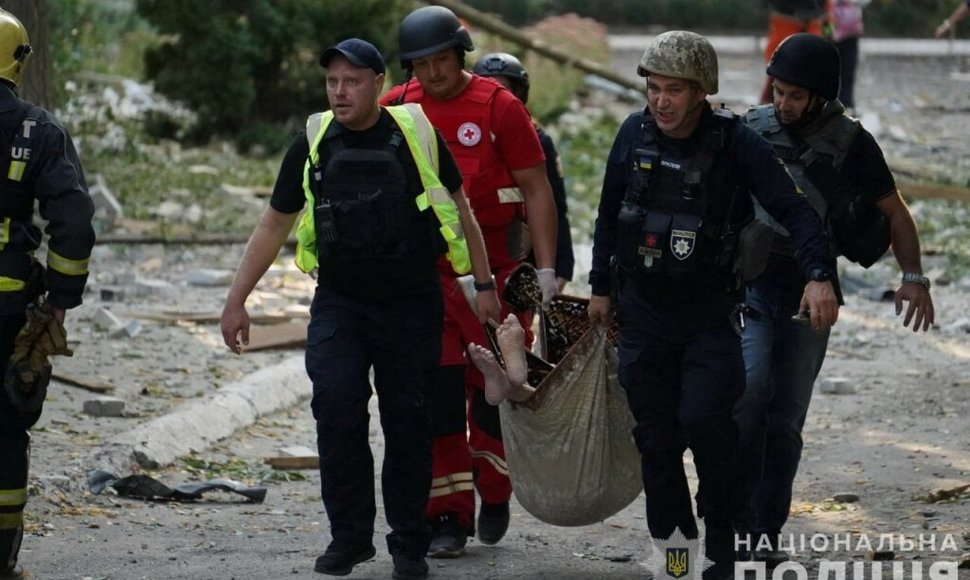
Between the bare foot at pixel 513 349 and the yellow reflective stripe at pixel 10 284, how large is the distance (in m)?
1.65

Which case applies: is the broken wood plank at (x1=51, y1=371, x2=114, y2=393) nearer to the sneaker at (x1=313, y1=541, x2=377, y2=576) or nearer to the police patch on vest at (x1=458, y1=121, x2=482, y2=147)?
the police patch on vest at (x1=458, y1=121, x2=482, y2=147)

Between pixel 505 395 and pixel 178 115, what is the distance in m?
13.6

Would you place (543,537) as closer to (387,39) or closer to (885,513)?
(885,513)

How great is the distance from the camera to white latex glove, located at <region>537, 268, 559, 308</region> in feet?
21.6

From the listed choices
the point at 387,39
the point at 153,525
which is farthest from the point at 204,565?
the point at 387,39

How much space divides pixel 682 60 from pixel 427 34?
118 cm

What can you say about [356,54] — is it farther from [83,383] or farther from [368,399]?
[83,383]

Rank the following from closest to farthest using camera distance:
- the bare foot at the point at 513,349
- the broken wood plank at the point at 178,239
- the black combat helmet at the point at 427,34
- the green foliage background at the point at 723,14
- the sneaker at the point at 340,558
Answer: the sneaker at the point at 340,558
the bare foot at the point at 513,349
the black combat helmet at the point at 427,34
the broken wood plank at the point at 178,239
the green foliage background at the point at 723,14

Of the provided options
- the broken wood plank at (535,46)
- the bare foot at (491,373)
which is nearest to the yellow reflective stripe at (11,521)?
the bare foot at (491,373)

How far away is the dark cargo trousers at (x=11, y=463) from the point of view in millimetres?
5863

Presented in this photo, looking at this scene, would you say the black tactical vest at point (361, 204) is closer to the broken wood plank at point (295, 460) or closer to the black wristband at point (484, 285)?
the black wristband at point (484, 285)

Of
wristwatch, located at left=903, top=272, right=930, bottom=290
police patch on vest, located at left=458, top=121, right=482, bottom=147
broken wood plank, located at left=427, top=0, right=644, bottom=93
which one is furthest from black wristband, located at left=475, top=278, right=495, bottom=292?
broken wood plank, located at left=427, top=0, right=644, bottom=93

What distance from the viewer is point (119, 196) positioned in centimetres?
1491

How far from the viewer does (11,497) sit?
5.93 meters
